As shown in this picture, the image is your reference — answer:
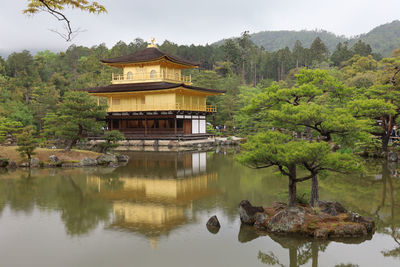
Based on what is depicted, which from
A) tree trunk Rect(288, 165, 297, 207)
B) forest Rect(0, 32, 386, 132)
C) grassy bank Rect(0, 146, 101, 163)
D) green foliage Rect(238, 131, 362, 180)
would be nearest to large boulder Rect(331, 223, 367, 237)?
tree trunk Rect(288, 165, 297, 207)

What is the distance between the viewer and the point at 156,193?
13773 millimetres

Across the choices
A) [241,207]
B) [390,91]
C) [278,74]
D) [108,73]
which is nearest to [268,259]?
Result: [241,207]

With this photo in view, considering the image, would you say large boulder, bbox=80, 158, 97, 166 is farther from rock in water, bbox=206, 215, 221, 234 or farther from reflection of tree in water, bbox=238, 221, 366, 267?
reflection of tree in water, bbox=238, 221, 366, 267

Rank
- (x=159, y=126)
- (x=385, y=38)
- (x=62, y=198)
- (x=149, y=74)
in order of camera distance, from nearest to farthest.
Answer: (x=62, y=198) → (x=159, y=126) → (x=149, y=74) → (x=385, y=38)

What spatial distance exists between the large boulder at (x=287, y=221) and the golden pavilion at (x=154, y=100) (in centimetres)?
2594

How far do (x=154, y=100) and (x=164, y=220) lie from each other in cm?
2821

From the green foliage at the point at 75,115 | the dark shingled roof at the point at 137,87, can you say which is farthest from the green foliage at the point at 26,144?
the dark shingled roof at the point at 137,87

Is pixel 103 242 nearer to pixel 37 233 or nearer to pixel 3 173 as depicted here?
pixel 37 233

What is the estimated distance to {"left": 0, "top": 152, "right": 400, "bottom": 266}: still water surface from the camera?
25.2 ft

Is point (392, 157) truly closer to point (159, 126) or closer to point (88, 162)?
point (88, 162)

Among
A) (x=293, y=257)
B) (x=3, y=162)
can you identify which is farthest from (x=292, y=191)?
(x=3, y=162)

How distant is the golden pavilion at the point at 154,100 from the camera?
36094 millimetres

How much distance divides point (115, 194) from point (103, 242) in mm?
5117

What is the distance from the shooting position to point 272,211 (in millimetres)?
10195
